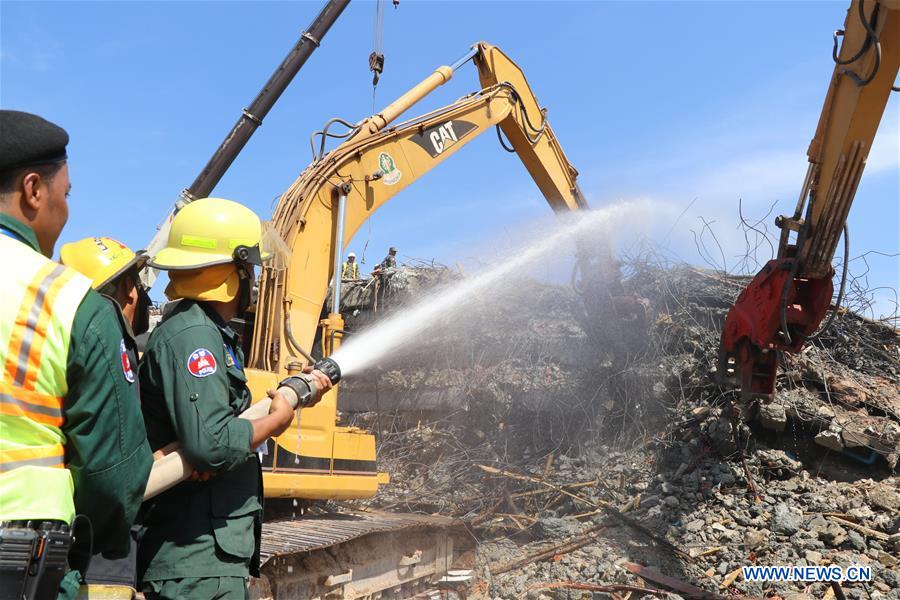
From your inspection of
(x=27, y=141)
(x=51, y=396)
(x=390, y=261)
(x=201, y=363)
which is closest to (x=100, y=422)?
(x=51, y=396)

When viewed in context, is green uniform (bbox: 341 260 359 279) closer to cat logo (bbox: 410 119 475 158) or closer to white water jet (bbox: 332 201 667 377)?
white water jet (bbox: 332 201 667 377)

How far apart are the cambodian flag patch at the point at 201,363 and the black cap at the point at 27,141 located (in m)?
0.80

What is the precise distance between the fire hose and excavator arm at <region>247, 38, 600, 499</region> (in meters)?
2.19

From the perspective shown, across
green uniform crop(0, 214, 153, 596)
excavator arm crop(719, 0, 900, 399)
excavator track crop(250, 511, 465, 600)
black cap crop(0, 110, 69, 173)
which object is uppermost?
excavator arm crop(719, 0, 900, 399)

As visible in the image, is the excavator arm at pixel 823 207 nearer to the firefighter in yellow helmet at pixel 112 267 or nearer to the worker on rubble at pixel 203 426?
the worker on rubble at pixel 203 426

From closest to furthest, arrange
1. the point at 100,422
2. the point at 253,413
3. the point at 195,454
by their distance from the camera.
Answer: the point at 100,422 < the point at 195,454 < the point at 253,413

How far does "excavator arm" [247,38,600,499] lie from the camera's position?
210 inches

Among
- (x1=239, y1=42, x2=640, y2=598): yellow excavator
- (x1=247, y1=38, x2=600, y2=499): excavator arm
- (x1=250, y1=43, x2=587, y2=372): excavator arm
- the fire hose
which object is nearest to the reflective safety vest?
the fire hose

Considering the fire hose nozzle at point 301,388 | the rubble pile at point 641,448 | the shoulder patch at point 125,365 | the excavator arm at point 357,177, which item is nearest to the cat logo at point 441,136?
the excavator arm at point 357,177

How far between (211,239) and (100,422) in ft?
3.87

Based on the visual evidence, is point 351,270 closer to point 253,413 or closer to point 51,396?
point 253,413

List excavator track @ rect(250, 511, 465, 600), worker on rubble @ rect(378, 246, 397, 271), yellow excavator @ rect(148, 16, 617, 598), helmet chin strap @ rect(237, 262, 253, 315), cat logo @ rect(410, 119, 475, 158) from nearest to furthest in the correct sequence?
1. helmet chin strap @ rect(237, 262, 253, 315)
2. excavator track @ rect(250, 511, 465, 600)
3. yellow excavator @ rect(148, 16, 617, 598)
4. cat logo @ rect(410, 119, 475, 158)
5. worker on rubble @ rect(378, 246, 397, 271)

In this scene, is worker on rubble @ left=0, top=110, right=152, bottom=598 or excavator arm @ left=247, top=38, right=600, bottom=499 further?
excavator arm @ left=247, top=38, right=600, bottom=499

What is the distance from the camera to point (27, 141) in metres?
1.70
